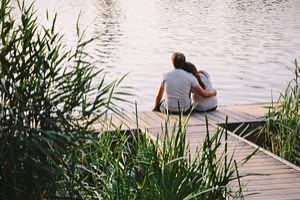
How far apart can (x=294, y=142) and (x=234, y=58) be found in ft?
37.1

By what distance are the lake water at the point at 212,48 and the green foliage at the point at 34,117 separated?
9.81ft

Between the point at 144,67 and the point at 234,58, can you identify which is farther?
the point at 234,58

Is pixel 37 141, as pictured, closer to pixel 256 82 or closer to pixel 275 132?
pixel 275 132

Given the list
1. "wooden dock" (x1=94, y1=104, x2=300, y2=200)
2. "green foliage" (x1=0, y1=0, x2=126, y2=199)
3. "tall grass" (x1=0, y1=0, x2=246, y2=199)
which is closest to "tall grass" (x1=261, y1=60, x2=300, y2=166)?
"wooden dock" (x1=94, y1=104, x2=300, y2=200)

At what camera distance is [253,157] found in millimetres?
5422

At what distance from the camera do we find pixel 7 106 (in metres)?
3.46

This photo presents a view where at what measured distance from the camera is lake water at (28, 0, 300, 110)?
1290 centimetres

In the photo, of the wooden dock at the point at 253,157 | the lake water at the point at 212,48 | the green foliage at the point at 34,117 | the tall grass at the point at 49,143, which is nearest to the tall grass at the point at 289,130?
the wooden dock at the point at 253,157

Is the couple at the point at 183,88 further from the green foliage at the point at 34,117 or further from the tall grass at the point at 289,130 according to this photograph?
the green foliage at the point at 34,117

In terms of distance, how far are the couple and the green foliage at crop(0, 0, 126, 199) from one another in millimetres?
3616

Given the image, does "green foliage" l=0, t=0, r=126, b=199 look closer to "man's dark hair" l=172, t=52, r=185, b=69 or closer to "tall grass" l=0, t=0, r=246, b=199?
"tall grass" l=0, t=0, r=246, b=199

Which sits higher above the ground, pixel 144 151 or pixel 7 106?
pixel 7 106

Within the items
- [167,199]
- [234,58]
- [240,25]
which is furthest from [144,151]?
[240,25]

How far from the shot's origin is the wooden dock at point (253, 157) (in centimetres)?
452
